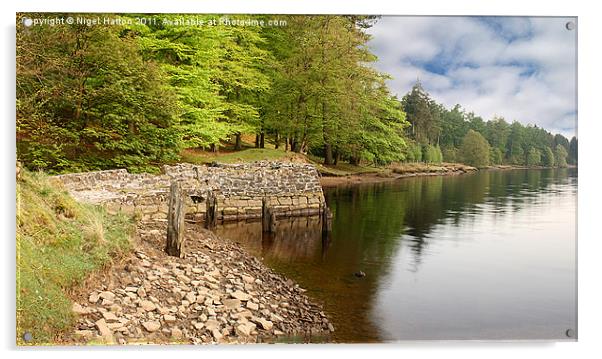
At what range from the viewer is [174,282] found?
5.32 m

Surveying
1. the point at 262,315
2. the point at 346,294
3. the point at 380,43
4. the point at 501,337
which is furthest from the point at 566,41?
the point at 262,315

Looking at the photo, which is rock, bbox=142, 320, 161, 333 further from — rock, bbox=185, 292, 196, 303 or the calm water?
the calm water

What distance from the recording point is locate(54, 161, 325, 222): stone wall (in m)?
5.73

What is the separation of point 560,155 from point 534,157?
0.26 metres

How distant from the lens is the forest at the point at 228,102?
5.44 metres

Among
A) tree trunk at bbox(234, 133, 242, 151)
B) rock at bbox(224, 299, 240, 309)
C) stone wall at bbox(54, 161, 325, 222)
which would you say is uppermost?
tree trunk at bbox(234, 133, 242, 151)

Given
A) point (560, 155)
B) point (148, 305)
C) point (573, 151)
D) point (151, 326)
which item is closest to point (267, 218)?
point (148, 305)

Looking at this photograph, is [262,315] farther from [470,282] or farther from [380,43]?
[380,43]

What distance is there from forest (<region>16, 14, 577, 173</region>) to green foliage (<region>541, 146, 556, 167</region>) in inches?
0.4

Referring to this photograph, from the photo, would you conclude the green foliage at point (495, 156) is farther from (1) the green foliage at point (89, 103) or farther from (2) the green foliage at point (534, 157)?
(1) the green foliage at point (89, 103)

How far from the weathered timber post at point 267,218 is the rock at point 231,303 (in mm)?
1628

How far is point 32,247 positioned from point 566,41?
18.7ft

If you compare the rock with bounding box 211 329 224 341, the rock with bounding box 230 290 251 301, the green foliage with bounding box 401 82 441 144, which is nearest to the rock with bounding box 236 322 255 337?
the rock with bounding box 211 329 224 341

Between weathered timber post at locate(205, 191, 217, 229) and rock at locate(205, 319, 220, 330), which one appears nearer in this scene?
rock at locate(205, 319, 220, 330)
